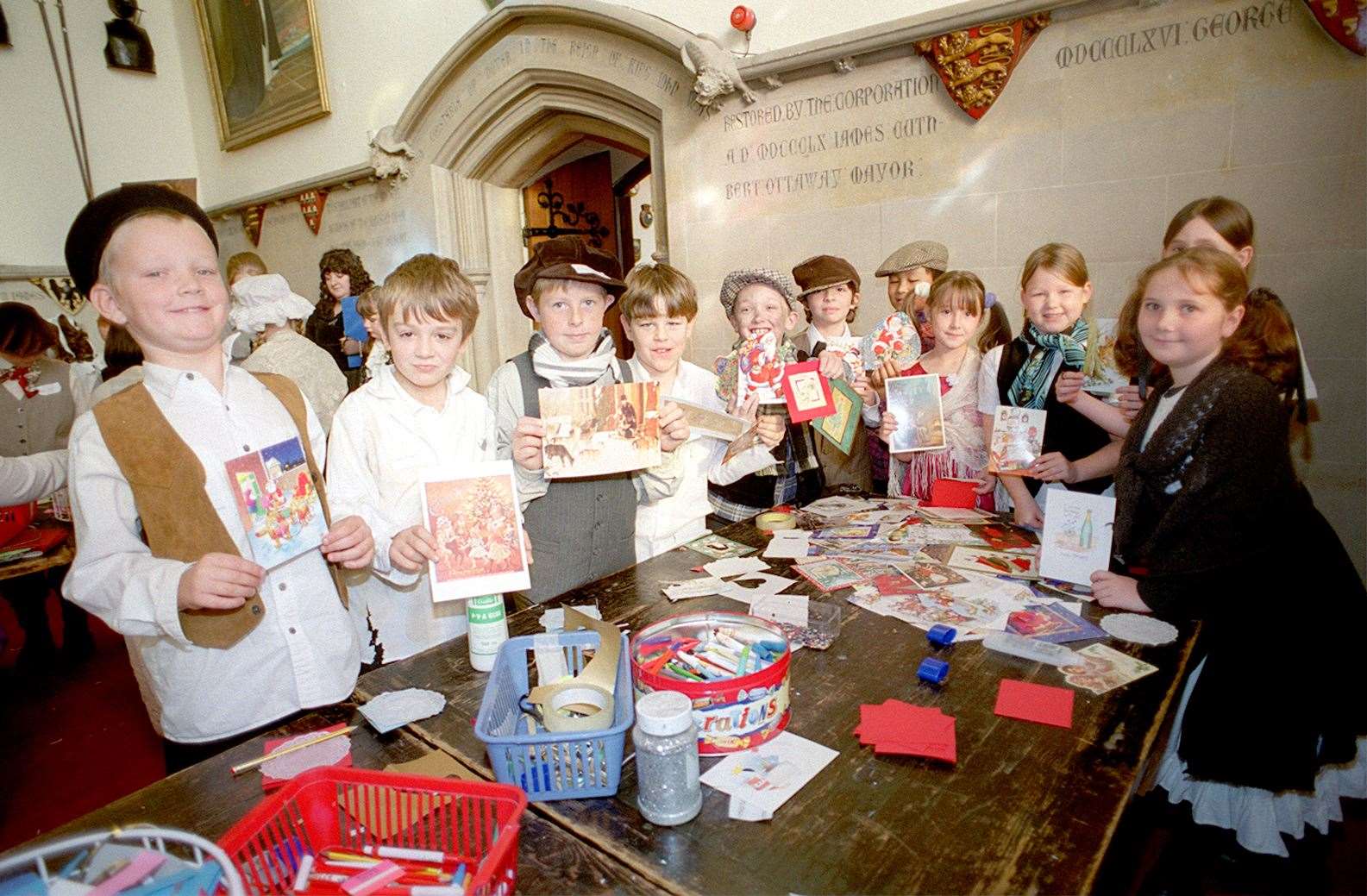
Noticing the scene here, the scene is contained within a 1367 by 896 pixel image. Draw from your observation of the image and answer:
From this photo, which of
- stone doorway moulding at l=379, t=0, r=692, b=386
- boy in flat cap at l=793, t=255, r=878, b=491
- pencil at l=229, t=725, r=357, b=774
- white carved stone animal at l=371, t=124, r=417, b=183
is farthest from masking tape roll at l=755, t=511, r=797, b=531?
white carved stone animal at l=371, t=124, r=417, b=183

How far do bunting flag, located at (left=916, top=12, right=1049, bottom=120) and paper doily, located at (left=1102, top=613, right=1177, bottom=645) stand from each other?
2923 mm

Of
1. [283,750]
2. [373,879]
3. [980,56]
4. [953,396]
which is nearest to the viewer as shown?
[373,879]

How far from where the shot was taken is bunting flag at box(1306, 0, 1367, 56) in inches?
109

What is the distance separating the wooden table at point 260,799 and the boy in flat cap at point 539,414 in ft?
2.88

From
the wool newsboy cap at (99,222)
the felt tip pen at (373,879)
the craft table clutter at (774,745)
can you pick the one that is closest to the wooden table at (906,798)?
the craft table clutter at (774,745)

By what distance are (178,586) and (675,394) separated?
1.55m

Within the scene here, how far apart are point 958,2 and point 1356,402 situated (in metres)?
2.67

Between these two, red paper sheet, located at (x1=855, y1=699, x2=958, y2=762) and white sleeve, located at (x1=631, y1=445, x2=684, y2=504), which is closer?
red paper sheet, located at (x1=855, y1=699, x2=958, y2=762)

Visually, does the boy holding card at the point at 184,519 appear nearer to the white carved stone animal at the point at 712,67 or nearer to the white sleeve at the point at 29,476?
the white sleeve at the point at 29,476

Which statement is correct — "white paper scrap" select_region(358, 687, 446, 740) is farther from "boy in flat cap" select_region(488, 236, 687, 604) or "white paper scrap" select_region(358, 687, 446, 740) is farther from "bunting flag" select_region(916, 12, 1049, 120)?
"bunting flag" select_region(916, 12, 1049, 120)

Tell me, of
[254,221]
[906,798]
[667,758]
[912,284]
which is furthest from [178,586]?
[254,221]

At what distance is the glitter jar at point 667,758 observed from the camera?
105 centimetres

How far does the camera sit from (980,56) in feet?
11.7

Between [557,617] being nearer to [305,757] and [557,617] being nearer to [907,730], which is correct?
[305,757]
